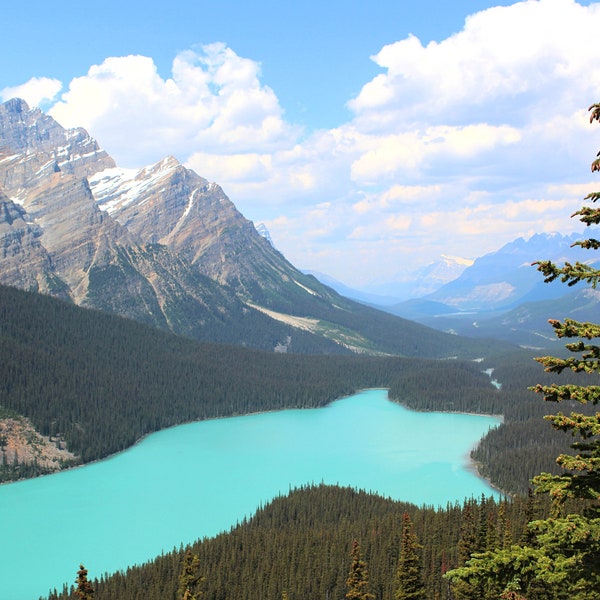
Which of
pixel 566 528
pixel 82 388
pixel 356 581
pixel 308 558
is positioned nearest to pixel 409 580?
pixel 356 581

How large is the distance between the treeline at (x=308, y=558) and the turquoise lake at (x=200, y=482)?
883 centimetres

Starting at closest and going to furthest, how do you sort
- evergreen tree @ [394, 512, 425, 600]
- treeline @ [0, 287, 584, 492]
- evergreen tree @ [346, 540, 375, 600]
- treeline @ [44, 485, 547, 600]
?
evergreen tree @ [346, 540, 375, 600], evergreen tree @ [394, 512, 425, 600], treeline @ [44, 485, 547, 600], treeline @ [0, 287, 584, 492]

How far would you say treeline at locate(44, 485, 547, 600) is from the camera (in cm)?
6381

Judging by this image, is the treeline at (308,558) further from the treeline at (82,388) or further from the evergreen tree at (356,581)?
the treeline at (82,388)

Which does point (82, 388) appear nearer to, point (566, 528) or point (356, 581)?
point (356, 581)

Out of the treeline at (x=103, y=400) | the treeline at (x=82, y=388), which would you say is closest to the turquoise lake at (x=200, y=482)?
the treeline at (x=103, y=400)

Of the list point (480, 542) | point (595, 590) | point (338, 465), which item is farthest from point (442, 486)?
point (595, 590)

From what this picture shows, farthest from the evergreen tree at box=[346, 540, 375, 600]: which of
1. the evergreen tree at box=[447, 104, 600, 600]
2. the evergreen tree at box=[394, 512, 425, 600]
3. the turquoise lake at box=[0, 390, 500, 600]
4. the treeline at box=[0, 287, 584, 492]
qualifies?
the treeline at box=[0, 287, 584, 492]

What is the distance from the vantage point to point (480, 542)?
4719 cm

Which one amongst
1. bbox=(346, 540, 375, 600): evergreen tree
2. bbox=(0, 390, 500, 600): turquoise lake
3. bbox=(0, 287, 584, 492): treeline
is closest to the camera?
bbox=(346, 540, 375, 600): evergreen tree

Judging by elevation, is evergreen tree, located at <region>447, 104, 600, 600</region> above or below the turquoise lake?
above

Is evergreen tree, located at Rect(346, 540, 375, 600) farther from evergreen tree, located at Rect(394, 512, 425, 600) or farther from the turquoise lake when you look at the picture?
the turquoise lake

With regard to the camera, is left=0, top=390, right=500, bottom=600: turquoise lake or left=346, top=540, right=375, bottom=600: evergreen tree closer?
left=346, top=540, right=375, bottom=600: evergreen tree

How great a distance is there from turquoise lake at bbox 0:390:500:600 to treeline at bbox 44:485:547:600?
29.0 ft
